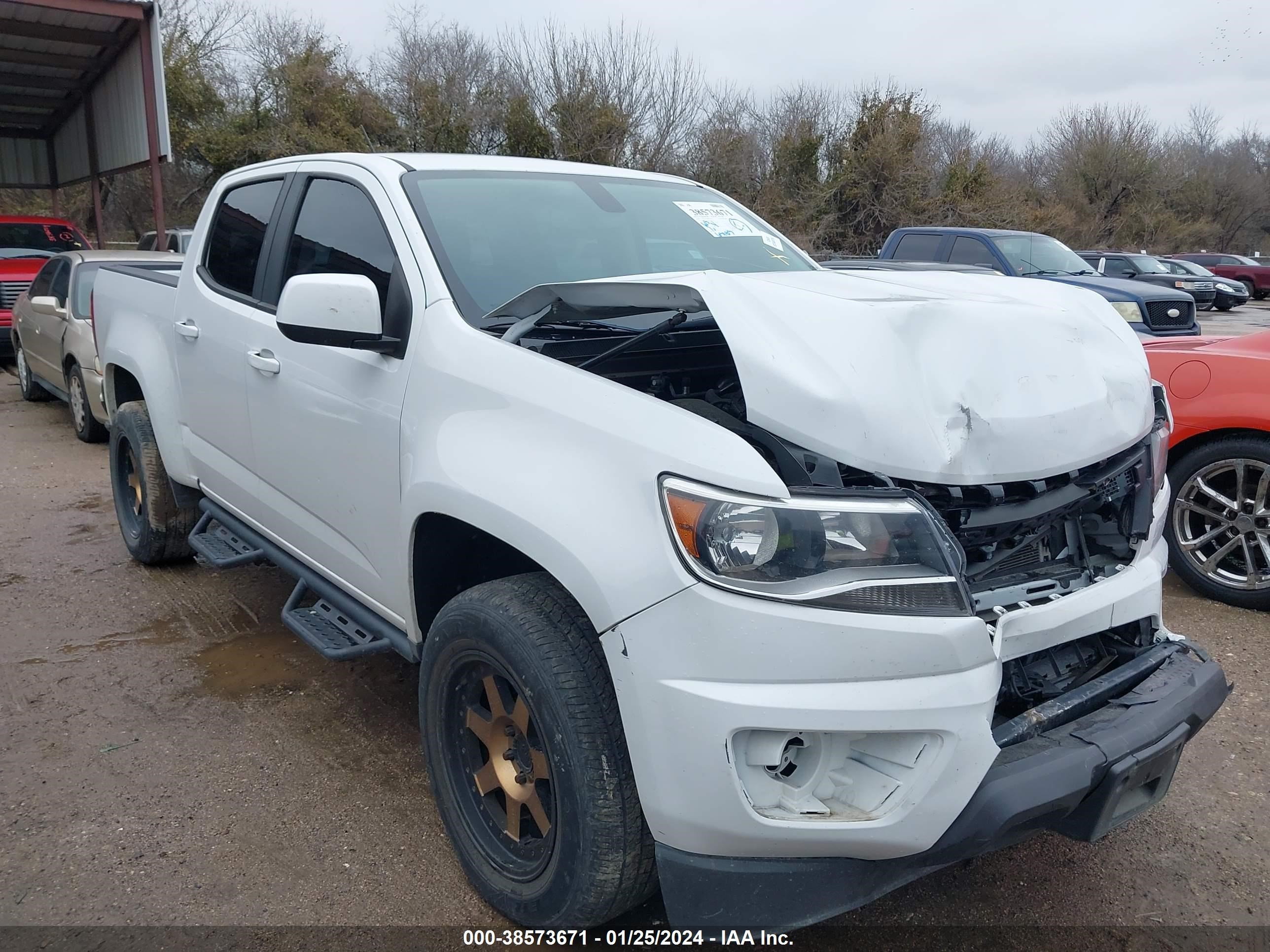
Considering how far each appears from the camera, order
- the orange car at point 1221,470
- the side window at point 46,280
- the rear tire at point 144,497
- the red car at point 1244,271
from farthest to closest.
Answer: the red car at point 1244,271
the side window at point 46,280
the rear tire at point 144,497
the orange car at point 1221,470

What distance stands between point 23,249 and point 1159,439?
14.7 metres

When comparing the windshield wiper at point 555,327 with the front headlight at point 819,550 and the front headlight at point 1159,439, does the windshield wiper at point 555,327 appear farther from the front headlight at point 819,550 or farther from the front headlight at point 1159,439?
→ the front headlight at point 1159,439

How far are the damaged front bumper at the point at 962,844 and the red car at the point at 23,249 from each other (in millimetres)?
12500

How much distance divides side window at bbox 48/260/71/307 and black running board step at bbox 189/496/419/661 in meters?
6.23

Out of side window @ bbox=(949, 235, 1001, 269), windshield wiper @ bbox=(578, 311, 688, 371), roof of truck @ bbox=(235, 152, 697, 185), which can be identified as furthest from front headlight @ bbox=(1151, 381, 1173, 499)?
side window @ bbox=(949, 235, 1001, 269)

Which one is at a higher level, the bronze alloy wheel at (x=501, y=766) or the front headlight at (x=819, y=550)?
the front headlight at (x=819, y=550)

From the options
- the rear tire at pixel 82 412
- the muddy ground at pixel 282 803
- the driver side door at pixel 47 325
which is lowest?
the muddy ground at pixel 282 803

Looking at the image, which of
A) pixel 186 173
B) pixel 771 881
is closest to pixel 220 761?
pixel 771 881

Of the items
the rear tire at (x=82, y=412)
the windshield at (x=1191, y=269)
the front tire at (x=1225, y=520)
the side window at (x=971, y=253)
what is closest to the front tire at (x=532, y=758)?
the front tire at (x=1225, y=520)

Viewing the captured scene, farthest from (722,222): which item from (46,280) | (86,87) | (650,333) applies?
(86,87)

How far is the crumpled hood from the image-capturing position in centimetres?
199

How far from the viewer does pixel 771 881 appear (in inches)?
74.0

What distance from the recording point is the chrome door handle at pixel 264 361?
3.23 m

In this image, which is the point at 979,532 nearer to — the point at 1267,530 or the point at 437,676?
the point at 437,676
